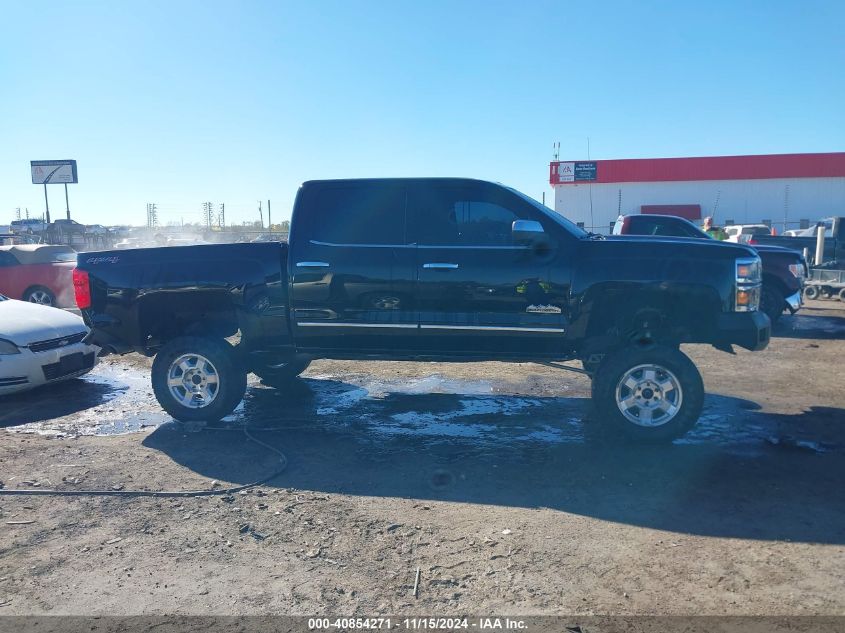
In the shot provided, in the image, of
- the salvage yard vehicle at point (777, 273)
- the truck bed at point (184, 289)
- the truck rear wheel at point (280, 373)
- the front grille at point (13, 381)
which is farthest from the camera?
the salvage yard vehicle at point (777, 273)

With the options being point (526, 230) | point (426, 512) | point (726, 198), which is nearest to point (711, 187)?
point (726, 198)

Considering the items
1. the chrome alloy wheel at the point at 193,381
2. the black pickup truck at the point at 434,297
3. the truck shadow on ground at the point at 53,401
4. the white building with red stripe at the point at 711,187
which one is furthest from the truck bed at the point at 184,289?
the white building with red stripe at the point at 711,187

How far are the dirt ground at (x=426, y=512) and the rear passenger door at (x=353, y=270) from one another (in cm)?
93

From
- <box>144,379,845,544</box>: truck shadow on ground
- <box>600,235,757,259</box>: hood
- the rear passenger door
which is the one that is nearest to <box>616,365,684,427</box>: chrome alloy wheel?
<box>144,379,845,544</box>: truck shadow on ground

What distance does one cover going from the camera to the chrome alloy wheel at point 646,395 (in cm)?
551

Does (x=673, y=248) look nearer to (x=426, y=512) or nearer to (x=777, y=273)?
(x=426, y=512)

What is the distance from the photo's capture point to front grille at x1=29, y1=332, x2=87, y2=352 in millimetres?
7246

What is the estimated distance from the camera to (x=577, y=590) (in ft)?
→ 10.8

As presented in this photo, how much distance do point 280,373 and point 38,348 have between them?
103 inches

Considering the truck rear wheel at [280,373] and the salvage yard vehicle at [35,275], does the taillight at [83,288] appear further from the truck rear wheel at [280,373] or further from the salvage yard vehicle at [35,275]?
the salvage yard vehicle at [35,275]

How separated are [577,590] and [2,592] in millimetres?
2900

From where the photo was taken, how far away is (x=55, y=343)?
7512 mm

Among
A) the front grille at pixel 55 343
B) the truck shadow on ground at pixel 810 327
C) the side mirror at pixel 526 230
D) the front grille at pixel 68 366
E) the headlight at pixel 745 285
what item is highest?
the side mirror at pixel 526 230

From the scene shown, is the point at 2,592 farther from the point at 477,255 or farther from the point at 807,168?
the point at 807,168
